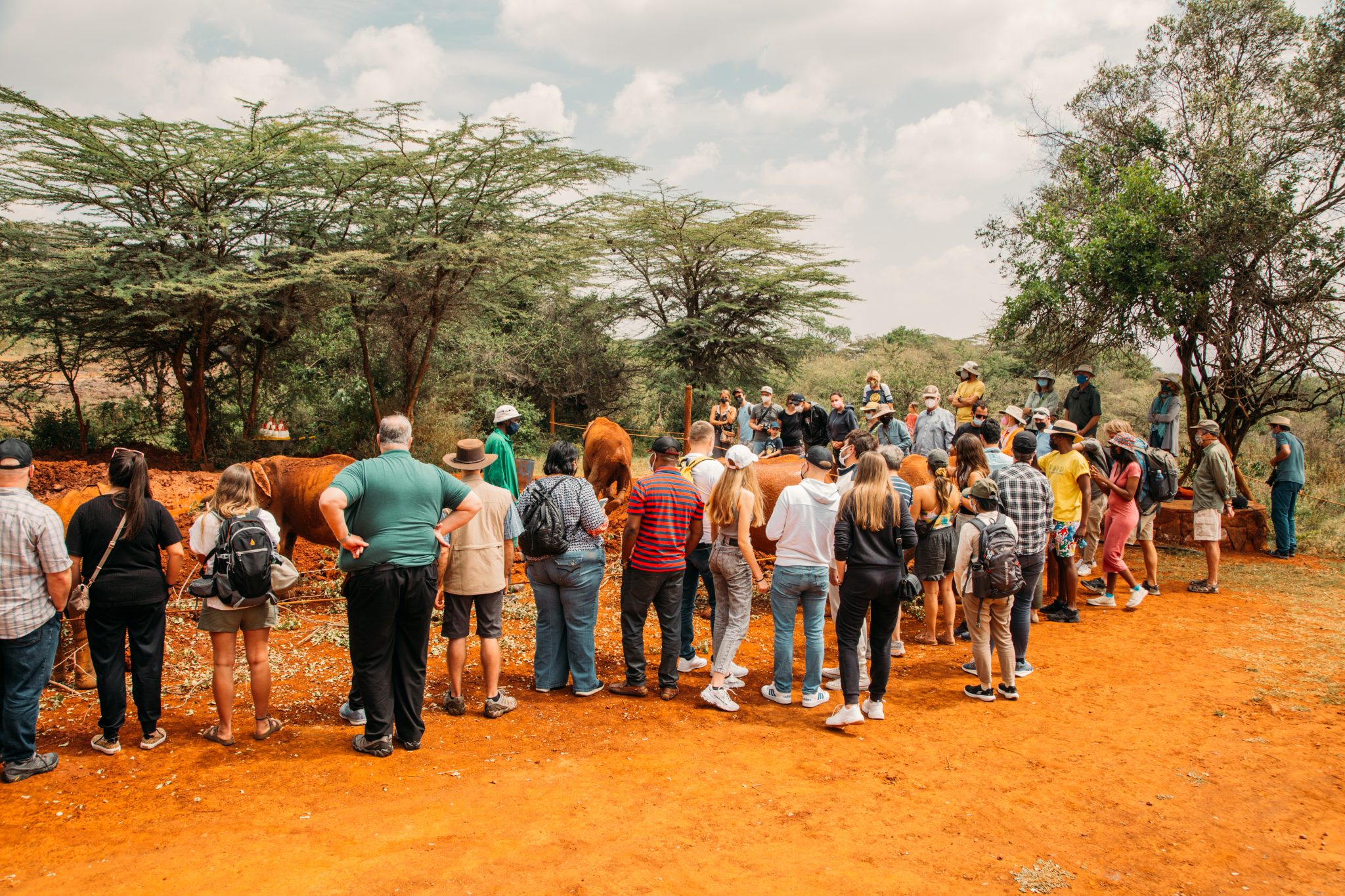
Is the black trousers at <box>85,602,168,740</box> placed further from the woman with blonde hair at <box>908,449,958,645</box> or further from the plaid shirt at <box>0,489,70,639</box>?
the woman with blonde hair at <box>908,449,958,645</box>

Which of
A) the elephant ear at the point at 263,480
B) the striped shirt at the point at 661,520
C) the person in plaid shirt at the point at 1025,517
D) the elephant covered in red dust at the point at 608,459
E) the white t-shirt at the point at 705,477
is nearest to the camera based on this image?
the striped shirt at the point at 661,520

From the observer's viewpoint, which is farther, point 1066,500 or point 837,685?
point 1066,500

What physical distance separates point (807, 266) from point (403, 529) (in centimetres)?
2101

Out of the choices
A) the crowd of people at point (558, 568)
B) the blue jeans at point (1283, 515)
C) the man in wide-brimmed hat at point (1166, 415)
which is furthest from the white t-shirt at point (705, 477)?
the blue jeans at point (1283, 515)

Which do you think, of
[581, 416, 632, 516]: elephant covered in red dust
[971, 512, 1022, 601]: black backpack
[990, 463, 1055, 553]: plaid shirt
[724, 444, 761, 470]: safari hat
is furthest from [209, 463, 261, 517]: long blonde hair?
[581, 416, 632, 516]: elephant covered in red dust

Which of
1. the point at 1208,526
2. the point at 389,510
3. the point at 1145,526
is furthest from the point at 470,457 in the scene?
the point at 1208,526

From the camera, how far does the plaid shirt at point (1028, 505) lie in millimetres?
6051

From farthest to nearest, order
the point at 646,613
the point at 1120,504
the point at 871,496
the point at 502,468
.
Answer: the point at 1120,504, the point at 502,468, the point at 646,613, the point at 871,496

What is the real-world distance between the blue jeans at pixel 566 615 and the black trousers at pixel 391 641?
34.6 inches

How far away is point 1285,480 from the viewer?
9992mm

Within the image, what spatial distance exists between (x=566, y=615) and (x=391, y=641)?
1.28m

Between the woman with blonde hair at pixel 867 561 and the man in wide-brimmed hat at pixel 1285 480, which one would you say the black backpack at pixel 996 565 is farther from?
the man in wide-brimmed hat at pixel 1285 480

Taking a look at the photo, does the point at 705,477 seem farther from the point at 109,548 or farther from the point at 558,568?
the point at 109,548

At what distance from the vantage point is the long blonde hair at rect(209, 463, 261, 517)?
4391 millimetres
